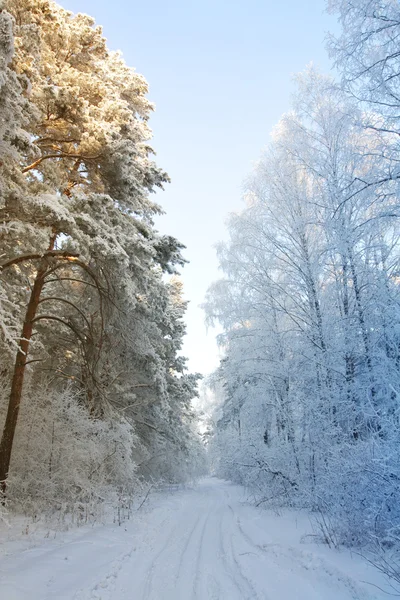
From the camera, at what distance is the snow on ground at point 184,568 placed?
432 centimetres

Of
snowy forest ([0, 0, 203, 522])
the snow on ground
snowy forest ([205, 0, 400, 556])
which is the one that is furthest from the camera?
snowy forest ([0, 0, 203, 522])

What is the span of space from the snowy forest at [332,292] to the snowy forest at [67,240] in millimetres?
3213

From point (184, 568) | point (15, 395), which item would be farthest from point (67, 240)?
point (184, 568)

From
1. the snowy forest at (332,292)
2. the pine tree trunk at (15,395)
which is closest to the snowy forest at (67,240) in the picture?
the pine tree trunk at (15,395)

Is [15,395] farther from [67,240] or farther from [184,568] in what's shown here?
[184,568]

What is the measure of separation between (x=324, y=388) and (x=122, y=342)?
674cm

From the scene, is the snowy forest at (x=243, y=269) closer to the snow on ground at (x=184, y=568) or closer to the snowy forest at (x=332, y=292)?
the snowy forest at (x=332, y=292)

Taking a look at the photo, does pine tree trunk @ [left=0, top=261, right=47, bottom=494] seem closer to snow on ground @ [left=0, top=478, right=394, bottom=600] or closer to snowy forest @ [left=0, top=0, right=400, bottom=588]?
snowy forest @ [left=0, top=0, right=400, bottom=588]

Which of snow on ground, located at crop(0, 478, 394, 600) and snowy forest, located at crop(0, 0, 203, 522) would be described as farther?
snowy forest, located at crop(0, 0, 203, 522)

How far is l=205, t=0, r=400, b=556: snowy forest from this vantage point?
4.77 metres

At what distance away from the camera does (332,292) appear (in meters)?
8.54

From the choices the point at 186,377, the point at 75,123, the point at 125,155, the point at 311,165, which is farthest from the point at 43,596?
the point at 186,377

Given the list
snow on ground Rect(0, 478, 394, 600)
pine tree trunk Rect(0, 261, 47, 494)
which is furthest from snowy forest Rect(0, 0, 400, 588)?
snow on ground Rect(0, 478, 394, 600)

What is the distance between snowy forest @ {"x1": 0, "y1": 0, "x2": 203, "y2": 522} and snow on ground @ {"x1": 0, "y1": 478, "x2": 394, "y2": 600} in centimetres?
168
